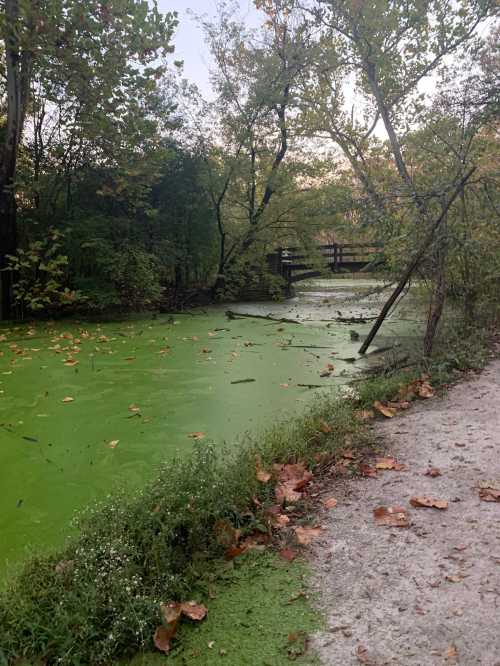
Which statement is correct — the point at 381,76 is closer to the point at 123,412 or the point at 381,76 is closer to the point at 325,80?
the point at 325,80

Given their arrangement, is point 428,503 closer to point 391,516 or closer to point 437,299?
point 391,516

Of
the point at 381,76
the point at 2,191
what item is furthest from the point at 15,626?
Answer: the point at 381,76

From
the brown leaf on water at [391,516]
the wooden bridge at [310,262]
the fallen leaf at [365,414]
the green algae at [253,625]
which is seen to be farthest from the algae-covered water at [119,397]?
the wooden bridge at [310,262]

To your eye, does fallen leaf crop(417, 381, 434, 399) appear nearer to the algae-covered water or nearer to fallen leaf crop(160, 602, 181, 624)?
the algae-covered water

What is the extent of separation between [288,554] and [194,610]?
503 mm

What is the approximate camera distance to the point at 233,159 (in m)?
12.1

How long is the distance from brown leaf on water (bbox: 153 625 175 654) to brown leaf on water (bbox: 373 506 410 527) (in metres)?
1.11

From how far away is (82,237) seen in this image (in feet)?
32.5

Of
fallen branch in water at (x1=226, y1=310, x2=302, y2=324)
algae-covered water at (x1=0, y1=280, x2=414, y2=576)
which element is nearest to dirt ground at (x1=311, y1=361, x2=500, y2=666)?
algae-covered water at (x1=0, y1=280, x2=414, y2=576)

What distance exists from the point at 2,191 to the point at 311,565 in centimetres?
923

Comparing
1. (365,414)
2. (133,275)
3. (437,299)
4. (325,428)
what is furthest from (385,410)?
(133,275)

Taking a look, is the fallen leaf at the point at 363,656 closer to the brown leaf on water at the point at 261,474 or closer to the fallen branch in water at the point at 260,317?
the brown leaf on water at the point at 261,474

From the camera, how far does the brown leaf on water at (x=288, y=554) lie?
2152 millimetres

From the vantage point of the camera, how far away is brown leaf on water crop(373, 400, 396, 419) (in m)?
3.93
